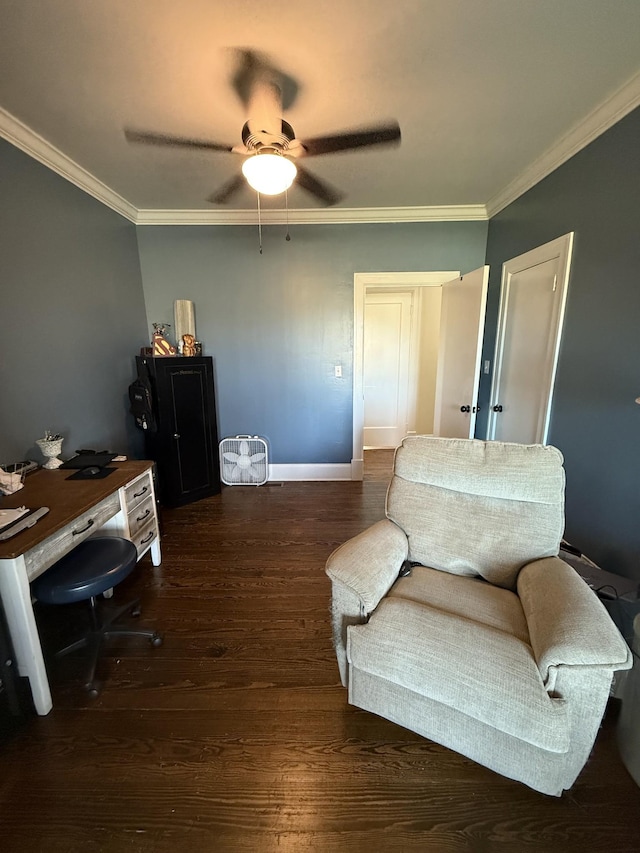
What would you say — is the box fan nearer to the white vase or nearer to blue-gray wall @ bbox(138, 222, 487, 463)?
blue-gray wall @ bbox(138, 222, 487, 463)

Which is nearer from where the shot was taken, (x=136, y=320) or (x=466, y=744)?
(x=466, y=744)

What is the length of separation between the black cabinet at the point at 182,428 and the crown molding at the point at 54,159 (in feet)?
4.22

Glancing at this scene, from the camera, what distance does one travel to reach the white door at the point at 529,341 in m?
2.23

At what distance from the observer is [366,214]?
318cm

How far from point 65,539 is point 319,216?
10.5ft

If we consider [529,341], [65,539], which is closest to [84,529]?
[65,539]

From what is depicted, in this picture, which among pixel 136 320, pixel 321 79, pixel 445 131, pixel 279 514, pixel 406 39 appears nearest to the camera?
pixel 406 39

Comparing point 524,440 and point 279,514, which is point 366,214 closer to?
point 524,440

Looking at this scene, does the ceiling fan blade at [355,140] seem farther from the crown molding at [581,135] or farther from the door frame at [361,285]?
the door frame at [361,285]

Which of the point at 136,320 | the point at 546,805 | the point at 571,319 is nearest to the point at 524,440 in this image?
the point at 571,319

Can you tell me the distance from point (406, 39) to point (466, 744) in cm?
267

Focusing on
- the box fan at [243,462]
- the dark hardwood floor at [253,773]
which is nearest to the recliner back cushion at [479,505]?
the dark hardwood floor at [253,773]

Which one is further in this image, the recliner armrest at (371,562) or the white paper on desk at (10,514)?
the white paper on desk at (10,514)

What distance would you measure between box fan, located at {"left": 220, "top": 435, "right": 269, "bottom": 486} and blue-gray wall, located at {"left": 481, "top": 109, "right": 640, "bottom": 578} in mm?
2602
